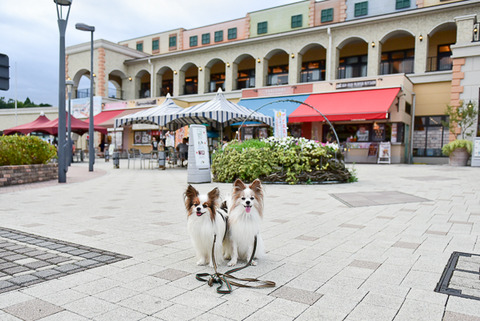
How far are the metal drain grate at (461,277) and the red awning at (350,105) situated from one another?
15.8m

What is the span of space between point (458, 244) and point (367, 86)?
62.0 feet

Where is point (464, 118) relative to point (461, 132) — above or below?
above

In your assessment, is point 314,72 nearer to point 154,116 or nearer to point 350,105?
point 350,105

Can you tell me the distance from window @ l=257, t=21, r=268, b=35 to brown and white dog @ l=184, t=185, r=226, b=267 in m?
28.8

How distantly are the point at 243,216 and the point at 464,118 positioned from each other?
62.8 ft

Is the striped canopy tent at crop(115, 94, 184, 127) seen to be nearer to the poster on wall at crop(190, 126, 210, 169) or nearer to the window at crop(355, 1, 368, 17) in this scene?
the poster on wall at crop(190, 126, 210, 169)

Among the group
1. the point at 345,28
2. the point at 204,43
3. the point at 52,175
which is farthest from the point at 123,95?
the point at 52,175

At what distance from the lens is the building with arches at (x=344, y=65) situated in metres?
20.5

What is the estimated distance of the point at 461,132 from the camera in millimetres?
18984

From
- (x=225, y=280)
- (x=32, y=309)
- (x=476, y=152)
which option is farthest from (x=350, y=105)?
(x=32, y=309)

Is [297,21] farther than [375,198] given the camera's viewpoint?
Yes

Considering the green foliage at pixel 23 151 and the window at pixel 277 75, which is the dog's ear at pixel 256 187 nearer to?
the green foliage at pixel 23 151

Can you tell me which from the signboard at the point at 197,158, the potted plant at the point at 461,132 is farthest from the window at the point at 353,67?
the signboard at the point at 197,158

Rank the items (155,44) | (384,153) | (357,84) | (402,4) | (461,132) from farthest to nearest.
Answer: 1. (155,44)
2. (402,4)
3. (357,84)
4. (384,153)
5. (461,132)
